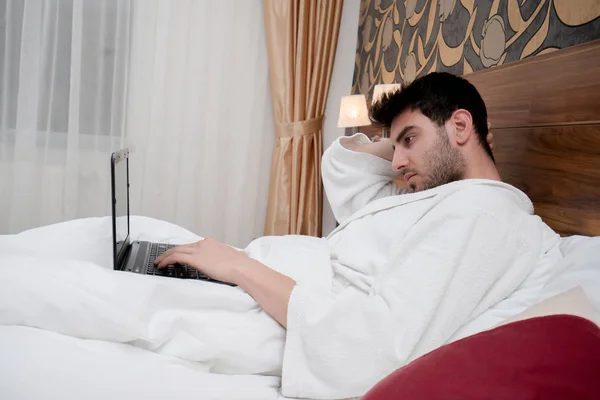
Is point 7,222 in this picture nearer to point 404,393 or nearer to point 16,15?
point 16,15

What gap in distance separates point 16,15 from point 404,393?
3042 millimetres

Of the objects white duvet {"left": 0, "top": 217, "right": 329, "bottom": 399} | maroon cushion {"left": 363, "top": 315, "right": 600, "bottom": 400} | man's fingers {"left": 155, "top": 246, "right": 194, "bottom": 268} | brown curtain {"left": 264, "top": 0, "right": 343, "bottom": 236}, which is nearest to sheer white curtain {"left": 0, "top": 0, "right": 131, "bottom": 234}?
brown curtain {"left": 264, "top": 0, "right": 343, "bottom": 236}

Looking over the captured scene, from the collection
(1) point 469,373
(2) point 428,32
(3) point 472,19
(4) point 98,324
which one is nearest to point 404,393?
(1) point 469,373

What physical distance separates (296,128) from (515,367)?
3017mm

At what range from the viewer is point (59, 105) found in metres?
2.83

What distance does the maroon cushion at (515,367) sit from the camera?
42cm

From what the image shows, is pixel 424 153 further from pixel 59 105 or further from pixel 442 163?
pixel 59 105

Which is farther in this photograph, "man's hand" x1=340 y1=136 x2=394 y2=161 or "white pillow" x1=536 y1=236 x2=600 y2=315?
"man's hand" x1=340 y1=136 x2=394 y2=161

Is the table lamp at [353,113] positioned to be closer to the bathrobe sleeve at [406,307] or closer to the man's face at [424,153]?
the man's face at [424,153]

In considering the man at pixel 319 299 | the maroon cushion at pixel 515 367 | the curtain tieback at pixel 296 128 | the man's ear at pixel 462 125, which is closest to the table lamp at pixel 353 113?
the curtain tieback at pixel 296 128

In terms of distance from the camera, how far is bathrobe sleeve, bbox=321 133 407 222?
187cm

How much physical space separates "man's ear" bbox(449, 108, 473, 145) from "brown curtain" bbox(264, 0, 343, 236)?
1983 mm

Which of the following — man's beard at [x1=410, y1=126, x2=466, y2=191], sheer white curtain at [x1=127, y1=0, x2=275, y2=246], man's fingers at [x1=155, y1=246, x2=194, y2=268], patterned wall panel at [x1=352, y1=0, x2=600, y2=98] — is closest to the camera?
man's fingers at [x1=155, y1=246, x2=194, y2=268]

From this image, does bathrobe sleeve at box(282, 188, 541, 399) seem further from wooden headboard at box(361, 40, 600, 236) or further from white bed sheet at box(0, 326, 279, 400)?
wooden headboard at box(361, 40, 600, 236)
